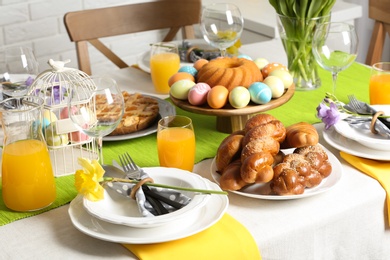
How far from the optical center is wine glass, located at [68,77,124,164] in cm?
122

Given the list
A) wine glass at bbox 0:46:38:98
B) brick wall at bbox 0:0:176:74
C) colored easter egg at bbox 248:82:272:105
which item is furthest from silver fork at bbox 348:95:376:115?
brick wall at bbox 0:0:176:74

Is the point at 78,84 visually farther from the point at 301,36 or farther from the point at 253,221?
the point at 301,36

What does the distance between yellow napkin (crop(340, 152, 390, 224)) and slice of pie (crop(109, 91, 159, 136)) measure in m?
0.46

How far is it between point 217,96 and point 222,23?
431 mm

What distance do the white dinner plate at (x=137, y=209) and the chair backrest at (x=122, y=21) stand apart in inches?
43.0

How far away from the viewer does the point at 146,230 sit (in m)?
1.05

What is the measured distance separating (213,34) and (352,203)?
0.77m

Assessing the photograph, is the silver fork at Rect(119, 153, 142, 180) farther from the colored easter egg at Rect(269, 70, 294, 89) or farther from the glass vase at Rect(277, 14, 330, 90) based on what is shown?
the glass vase at Rect(277, 14, 330, 90)

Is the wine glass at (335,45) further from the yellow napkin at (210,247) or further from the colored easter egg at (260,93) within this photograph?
the yellow napkin at (210,247)

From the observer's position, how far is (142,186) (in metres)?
1.14

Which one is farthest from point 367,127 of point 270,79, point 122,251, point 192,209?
point 122,251

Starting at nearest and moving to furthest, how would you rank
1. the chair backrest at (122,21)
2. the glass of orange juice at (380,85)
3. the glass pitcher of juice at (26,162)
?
the glass pitcher of juice at (26,162) < the glass of orange juice at (380,85) < the chair backrest at (122,21)

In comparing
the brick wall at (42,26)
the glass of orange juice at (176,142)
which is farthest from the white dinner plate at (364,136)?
the brick wall at (42,26)

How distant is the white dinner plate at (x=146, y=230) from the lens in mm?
1033
